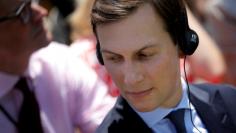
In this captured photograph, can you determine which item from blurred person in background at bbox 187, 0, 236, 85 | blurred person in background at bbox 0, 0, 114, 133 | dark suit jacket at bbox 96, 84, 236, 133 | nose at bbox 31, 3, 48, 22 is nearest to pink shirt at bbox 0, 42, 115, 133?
blurred person in background at bbox 0, 0, 114, 133

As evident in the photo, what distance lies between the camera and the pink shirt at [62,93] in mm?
2412

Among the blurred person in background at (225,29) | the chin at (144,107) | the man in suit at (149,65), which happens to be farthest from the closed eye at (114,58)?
the blurred person in background at (225,29)

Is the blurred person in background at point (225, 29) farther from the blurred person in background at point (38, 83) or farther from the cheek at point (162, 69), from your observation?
the cheek at point (162, 69)

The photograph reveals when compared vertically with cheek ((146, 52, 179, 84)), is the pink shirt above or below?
below

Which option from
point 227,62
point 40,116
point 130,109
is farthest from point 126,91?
point 227,62

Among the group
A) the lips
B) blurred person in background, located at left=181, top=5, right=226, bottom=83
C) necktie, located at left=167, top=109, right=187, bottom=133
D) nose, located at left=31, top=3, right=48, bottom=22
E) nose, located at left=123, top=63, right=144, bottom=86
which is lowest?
blurred person in background, located at left=181, top=5, right=226, bottom=83

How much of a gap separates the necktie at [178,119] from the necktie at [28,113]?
630 mm

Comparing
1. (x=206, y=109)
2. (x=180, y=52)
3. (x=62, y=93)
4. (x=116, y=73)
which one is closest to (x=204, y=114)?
(x=206, y=109)

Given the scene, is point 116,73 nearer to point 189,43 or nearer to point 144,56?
point 144,56

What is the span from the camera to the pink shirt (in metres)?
2.41

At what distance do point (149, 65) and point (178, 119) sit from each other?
8.0 inches

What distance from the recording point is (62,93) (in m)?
2.48

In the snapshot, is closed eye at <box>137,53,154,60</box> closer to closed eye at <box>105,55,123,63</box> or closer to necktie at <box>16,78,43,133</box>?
closed eye at <box>105,55,123,63</box>

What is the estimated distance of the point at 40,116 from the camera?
2.41 meters
